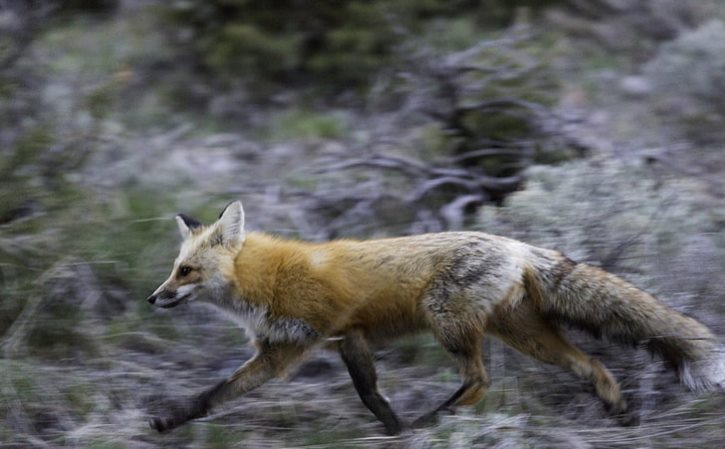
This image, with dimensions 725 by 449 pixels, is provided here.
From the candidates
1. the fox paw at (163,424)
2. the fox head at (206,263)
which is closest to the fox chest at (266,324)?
the fox head at (206,263)

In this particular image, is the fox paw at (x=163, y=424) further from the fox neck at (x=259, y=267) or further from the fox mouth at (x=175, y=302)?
the fox neck at (x=259, y=267)

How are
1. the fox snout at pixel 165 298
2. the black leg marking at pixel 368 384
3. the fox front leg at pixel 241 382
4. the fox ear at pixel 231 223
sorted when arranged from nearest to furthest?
the black leg marking at pixel 368 384
the fox front leg at pixel 241 382
the fox snout at pixel 165 298
the fox ear at pixel 231 223

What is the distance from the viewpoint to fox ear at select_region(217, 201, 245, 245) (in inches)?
219

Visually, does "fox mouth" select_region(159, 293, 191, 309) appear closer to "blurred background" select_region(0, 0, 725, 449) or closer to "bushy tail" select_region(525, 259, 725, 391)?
"blurred background" select_region(0, 0, 725, 449)

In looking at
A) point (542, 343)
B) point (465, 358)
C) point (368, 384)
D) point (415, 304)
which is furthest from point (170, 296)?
point (542, 343)

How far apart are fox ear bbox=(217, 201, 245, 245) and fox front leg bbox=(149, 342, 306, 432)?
2.24 feet

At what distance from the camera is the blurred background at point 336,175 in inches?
212

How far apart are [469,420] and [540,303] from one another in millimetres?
866

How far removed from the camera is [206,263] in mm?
5539

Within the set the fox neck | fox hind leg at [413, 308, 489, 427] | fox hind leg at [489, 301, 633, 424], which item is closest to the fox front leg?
the fox neck

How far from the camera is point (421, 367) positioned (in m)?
5.95

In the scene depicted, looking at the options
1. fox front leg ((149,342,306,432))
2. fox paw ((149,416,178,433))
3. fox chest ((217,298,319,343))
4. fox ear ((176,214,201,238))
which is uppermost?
fox ear ((176,214,201,238))

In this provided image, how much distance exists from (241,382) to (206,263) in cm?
76

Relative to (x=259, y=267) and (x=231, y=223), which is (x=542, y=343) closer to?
(x=259, y=267)
